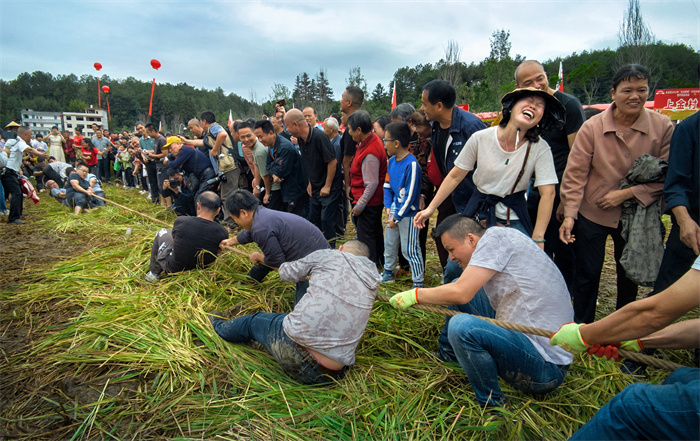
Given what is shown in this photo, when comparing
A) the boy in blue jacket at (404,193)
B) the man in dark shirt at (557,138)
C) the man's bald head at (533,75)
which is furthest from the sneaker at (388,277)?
the man's bald head at (533,75)

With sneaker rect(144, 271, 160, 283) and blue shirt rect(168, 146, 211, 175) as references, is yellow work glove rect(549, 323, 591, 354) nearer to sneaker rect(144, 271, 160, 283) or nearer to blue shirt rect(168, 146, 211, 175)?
sneaker rect(144, 271, 160, 283)

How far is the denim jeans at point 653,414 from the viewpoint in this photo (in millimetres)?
1124

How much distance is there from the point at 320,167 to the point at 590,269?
3060mm

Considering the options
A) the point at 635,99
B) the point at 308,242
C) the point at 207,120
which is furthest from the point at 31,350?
the point at 207,120

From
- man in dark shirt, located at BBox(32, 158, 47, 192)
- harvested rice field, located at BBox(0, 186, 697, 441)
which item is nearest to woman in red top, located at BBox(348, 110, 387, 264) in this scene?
harvested rice field, located at BBox(0, 186, 697, 441)

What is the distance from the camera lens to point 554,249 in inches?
129

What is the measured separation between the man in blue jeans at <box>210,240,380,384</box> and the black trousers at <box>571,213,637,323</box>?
1.65m

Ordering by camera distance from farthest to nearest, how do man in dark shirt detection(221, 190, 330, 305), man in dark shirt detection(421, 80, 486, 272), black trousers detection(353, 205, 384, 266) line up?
black trousers detection(353, 205, 384, 266) < man in dark shirt detection(421, 80, 486, 272) < man in dark shirt detection(221, 190, 330, 305)

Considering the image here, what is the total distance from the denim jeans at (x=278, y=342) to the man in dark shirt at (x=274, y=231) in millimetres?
582

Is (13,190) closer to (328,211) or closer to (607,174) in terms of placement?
(328,211)

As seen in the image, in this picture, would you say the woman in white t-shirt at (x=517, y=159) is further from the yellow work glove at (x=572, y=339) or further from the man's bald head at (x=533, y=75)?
the yellow work glove at (x=572, y=339)

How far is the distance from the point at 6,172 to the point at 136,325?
6424 mm

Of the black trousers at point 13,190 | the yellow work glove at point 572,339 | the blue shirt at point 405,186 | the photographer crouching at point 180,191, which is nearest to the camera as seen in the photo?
the yellow work glove at point 572,339

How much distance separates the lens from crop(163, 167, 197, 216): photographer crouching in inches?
252
